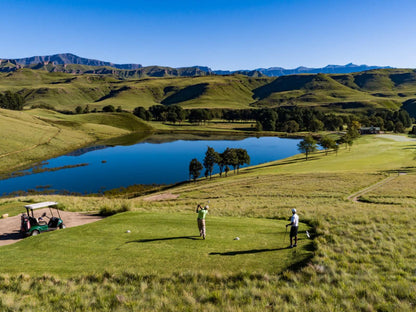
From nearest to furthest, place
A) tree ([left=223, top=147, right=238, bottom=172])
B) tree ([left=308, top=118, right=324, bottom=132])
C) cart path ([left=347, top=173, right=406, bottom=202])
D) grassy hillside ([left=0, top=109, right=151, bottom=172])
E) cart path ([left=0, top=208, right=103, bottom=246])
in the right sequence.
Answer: cart path ([left=0, top=208, right=103, bottom=246]), cart path ([left=347, top=173, right=406, bottom=202]), tree ([left=223, top=147, right=238, bottom=172]), grassy hillside ([left=0, top=109, right=151, bottom=172]), tree ([left=308, top=118, right=324, bottom=132])

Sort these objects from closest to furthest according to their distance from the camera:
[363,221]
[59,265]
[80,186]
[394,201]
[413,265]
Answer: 1. [413,265]
2. [59,265]
3. [363,221]
4. [394,201]
5. [80,186]

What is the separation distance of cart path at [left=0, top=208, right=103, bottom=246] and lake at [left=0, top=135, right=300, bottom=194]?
41890 mm

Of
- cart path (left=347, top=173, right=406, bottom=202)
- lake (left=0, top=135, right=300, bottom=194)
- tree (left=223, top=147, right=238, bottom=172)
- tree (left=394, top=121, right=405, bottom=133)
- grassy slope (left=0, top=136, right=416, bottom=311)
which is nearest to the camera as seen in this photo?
grassy slope (left=0, top=136, right=416, bottom=311)

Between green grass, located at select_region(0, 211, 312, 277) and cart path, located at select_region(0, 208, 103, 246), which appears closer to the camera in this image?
green grass, located at select_region(0, 211, 312, 277)

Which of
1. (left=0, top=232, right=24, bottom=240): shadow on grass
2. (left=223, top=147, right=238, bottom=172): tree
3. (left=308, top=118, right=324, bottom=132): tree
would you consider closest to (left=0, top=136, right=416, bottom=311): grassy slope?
(left=0, top=232, right=24, bottom=240): shadow on grass

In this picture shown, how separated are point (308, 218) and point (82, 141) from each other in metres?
136

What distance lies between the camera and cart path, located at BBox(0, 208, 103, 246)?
2244 cm

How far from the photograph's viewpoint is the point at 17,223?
1031 inches

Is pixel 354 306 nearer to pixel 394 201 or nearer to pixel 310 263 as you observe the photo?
pixel 310 263

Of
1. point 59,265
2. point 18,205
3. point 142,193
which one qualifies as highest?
point 59,265

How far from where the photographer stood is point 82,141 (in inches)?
5394

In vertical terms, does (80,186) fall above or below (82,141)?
below

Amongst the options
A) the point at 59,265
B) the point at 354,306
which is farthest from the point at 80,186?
the point at 354,306

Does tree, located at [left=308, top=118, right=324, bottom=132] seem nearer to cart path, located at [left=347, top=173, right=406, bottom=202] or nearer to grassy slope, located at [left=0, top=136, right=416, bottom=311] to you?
cart path, located at [left=347, top=173, right=406, bottom=202]
